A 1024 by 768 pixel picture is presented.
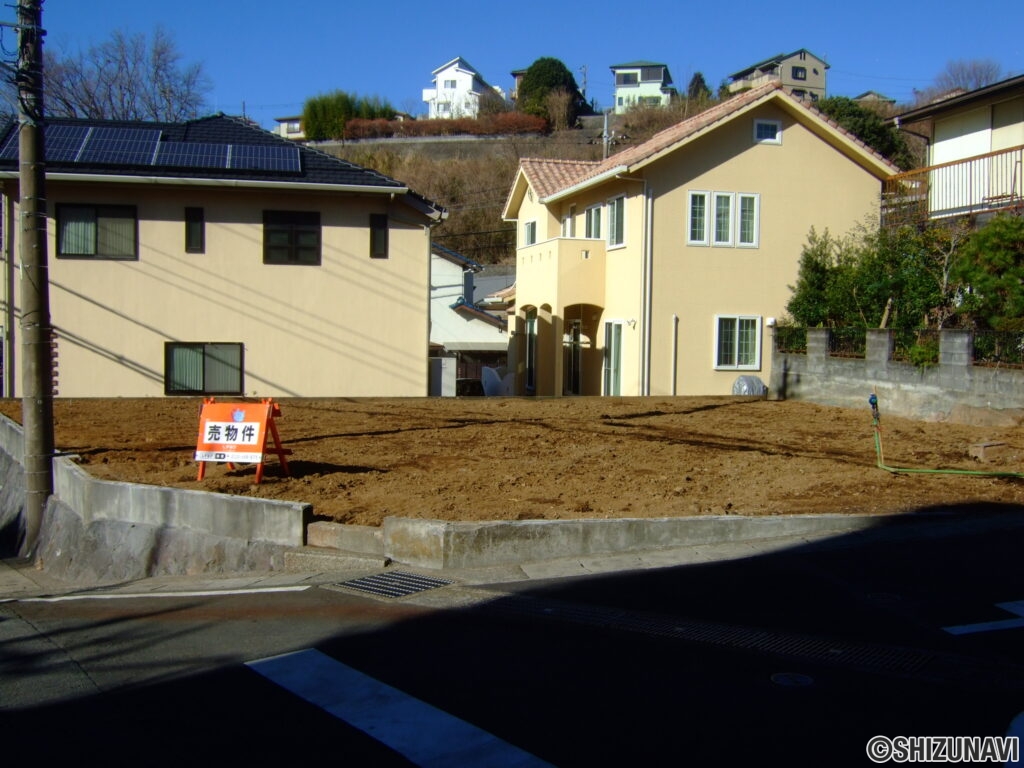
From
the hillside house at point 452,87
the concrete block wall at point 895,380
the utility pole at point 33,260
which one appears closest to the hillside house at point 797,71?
the hillside house at point 452,87

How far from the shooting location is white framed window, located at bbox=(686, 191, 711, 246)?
25234 mm

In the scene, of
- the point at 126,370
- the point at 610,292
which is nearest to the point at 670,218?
the point at 610,292

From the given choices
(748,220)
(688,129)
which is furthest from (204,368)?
(748,220)

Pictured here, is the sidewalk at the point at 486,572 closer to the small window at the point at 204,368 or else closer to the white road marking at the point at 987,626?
the white road marking at the point at 987,626

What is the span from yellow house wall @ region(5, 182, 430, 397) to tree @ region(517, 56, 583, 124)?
62363 millimetres

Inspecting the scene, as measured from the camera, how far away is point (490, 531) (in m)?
8.72

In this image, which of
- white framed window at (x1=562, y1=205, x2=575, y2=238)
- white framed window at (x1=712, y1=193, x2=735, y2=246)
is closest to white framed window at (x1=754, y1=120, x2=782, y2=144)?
white framed window at (x1=712, y1=193, x2=735, y2=246)

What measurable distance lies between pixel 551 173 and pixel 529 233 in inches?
112

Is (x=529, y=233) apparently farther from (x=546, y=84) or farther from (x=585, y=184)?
(x=546, y=84)

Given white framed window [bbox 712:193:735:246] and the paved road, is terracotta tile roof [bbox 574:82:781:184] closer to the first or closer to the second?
white framed window [bbox 712:193:735:246]

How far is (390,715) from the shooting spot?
17.3 ft

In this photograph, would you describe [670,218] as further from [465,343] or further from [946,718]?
[946,718]

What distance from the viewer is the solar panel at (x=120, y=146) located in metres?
22.3

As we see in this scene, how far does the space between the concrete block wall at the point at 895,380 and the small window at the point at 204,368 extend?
12.9 metres
